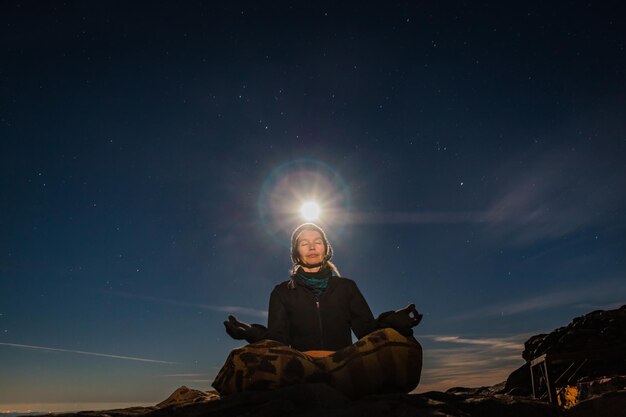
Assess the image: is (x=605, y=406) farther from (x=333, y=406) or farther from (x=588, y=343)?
(x=588, y=343)

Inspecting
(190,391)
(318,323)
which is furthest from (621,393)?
(190,391)

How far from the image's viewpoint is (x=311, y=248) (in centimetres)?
582

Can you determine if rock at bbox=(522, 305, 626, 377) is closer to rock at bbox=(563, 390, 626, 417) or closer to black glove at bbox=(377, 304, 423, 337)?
rock at bbox=(563, 390, 626, 417)

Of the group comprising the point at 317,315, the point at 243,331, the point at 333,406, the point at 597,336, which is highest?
the point at 597,336

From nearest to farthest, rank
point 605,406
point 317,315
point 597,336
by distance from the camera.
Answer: point 605,406 → point 317,315 → point 597,336

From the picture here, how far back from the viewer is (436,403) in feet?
9.59

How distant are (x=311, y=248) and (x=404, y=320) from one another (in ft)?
6.25

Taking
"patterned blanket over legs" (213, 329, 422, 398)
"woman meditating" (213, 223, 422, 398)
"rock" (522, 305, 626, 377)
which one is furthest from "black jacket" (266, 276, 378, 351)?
"rock" (522, 305, 626, 377)

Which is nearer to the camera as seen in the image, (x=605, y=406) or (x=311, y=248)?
(x=605, y=406)

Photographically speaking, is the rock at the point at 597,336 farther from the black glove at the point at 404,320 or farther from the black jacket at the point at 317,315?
the black glove at the point at 404,320

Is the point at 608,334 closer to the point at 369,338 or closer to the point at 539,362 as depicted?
the point at 539,362

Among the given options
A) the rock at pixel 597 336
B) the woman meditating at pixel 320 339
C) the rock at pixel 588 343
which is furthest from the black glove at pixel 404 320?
the rock at pixel 597 336

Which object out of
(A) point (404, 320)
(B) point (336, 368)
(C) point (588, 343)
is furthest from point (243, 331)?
(C) point (588, 343)

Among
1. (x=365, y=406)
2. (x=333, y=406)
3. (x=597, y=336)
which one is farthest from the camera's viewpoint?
(x=597, y=336)
